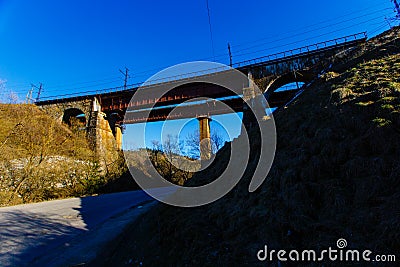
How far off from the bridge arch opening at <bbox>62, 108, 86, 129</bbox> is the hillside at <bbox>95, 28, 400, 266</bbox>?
30214mm

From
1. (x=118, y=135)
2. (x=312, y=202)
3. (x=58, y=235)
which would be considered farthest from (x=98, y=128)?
(x=312, y=202)

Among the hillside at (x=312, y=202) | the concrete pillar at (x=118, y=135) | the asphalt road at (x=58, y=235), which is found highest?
the concrete pillar at (x=118, y=135)

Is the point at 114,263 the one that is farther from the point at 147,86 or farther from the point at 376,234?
the point at 147,86

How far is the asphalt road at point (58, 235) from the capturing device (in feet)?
18.8

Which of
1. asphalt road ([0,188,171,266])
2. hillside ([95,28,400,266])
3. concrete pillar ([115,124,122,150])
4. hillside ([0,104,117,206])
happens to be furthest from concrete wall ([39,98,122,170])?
hillside ([95,28,400,266])

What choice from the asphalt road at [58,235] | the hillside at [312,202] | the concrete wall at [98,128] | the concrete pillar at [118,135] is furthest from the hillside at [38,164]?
the hillside at [312,202]

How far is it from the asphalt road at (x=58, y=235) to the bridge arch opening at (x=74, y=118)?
23.2 m

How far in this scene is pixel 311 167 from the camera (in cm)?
444

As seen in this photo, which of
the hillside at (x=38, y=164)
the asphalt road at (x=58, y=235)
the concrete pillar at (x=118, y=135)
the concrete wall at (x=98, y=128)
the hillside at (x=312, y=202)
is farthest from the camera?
the concrete pillar at (x=118, y=135)

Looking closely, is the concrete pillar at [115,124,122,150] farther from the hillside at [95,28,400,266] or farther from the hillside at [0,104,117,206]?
the hillside at [95,28,400,266]

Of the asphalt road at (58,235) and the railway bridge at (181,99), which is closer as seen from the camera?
the asphalt road at (58,235)

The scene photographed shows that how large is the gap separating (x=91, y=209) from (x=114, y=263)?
8179 millimetres

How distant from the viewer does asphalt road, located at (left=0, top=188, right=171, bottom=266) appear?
5.74m

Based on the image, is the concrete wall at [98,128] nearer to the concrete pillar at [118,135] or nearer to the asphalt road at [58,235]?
the concrete pillar at [118,135]
